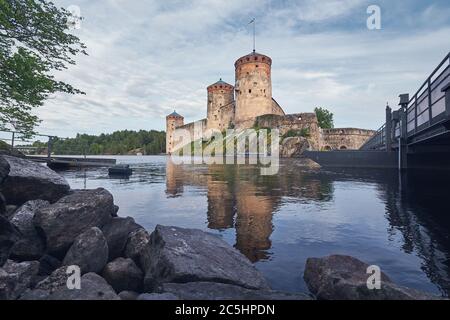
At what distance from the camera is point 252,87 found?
215 feet

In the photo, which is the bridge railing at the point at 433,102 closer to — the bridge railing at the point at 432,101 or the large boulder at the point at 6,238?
the bridge railing at the point at 432,101

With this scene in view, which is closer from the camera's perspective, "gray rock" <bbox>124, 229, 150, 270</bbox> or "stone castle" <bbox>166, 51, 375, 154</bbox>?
"gray rock" <bbox>124, 229, 150, 270</bbox>

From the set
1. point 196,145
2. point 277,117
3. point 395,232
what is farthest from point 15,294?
point 196,145

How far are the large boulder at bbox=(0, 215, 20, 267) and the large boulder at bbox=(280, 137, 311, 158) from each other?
168 feet

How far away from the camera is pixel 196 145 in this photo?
83.7 m

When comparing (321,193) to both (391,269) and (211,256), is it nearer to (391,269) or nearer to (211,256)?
(391,269)

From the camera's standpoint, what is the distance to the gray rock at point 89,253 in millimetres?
4242

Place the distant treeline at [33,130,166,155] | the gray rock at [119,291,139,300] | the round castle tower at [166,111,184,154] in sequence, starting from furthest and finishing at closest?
1. the distant treeline at [33,130,166,155]
2. the round castle tower at [166,111,184,154]
3. the gray rock at [119,291,139,300]

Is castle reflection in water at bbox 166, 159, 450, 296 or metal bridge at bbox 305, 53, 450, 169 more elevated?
metal bridge at bbox 305, 53, 450, 169

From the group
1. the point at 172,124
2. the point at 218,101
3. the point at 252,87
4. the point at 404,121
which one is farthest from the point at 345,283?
the point at 172,124

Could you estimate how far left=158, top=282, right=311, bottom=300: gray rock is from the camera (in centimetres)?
333

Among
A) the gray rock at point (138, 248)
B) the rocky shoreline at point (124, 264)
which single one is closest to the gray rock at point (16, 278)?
the rocky shoreline at point (124, 264)

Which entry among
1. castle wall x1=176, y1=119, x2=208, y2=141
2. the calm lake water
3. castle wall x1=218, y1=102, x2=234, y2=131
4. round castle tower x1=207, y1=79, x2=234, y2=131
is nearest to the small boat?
the calm lake water

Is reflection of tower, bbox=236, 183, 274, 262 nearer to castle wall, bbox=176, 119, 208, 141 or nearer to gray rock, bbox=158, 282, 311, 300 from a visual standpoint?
gray rock, bbox=158, 282, 311, 300
